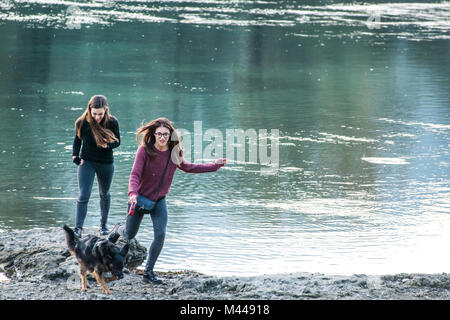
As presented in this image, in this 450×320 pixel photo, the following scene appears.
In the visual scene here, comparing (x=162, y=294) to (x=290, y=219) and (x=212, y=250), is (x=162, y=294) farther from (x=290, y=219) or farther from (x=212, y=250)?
(x=290, y=219)

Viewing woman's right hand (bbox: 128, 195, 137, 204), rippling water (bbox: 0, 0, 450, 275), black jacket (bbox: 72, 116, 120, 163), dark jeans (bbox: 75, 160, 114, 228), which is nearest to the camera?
woman's right hand (bbox: 128, 195, 137, 204)

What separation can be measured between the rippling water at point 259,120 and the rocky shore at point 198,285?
1.02 meters

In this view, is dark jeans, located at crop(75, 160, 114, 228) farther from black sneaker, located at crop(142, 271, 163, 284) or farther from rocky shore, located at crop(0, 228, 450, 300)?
black sneaker, located at crop(142, 271, 163, 284)

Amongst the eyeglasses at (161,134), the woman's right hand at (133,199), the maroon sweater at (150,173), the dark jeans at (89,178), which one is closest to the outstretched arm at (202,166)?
the maroon sweater at (150,173)

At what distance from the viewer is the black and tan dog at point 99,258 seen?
23.2 feet

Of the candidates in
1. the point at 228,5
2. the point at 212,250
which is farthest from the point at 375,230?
the point at 228,5

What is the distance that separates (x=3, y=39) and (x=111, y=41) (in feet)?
10.9

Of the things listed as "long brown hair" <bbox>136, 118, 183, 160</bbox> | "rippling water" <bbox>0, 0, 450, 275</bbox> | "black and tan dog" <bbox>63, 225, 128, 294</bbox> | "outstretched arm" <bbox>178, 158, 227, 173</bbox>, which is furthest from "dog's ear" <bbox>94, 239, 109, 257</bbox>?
"rippling water" <bbox>0, 0, 450, 275</bbox>

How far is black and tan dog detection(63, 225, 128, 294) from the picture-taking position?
7064 millimetres

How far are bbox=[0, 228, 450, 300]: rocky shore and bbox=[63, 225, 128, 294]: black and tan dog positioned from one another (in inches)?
5.7

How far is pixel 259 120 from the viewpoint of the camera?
1677cm

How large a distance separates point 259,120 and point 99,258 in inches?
392

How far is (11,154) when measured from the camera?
13.8 meters

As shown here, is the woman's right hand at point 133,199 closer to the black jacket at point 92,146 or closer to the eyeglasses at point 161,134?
the eyeglasses at point 161,134
